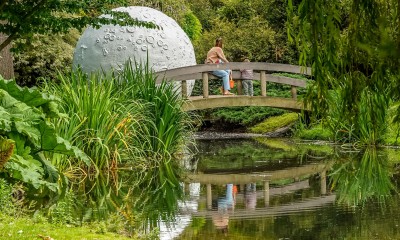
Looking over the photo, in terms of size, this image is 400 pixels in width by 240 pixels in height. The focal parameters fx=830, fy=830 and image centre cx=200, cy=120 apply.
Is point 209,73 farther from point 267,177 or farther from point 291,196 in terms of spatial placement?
point 291,196

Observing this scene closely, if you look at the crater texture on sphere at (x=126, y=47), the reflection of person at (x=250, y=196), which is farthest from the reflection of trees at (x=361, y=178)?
the crater texture on sphere at (x=126, y=47)

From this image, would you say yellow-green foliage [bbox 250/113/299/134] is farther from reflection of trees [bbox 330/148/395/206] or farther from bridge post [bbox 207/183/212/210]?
bridge post [bbox 207/183/212/210]

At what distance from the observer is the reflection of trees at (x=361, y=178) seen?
10578 mm

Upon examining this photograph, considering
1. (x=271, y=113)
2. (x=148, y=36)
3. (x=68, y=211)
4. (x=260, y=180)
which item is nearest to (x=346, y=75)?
(x=68, y=211)

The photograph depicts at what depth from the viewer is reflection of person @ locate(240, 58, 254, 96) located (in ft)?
73.3

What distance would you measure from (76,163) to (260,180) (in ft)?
9.33

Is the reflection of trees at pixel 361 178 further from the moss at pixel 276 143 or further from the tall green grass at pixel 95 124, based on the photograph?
the tall green grass at pixel 95 124

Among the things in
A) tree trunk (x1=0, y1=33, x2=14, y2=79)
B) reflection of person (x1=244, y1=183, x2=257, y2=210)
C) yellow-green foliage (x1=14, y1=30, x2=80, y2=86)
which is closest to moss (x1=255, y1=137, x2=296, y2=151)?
yellow-green foliage (x1=14, y1=30, x2=80, y2=86)

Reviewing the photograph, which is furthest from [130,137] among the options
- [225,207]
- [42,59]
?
[42,59]

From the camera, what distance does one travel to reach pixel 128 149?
13250mm

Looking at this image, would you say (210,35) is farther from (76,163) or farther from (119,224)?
(119,224)

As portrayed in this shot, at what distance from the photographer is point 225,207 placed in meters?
9.98

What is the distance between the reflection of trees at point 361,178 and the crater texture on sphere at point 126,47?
247 inches

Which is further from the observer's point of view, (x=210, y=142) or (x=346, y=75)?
(x=210, y=142)
